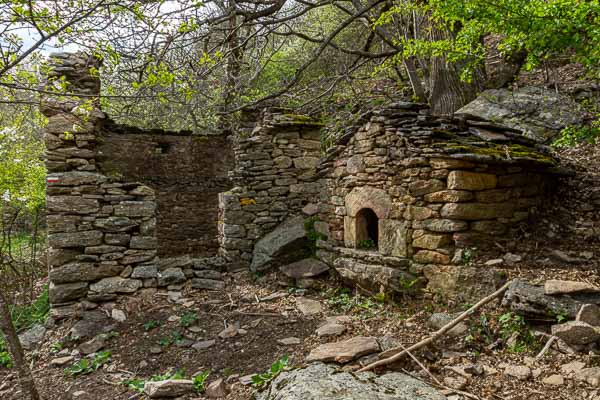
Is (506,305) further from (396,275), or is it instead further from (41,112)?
(41,112)

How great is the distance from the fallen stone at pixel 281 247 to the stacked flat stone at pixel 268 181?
198mm

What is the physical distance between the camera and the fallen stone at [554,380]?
249 centimetres

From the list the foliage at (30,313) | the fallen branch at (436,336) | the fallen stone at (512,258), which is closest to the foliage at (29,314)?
the foliage at (30,313)

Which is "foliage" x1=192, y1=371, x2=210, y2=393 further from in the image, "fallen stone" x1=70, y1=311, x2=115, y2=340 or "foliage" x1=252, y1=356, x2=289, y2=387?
"fallen stone" x1=70, y1=311, x2=115, y2=340

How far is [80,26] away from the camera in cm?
390

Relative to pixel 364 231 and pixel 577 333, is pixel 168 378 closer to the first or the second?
pixel 364 231

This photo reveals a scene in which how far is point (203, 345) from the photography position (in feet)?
12.9

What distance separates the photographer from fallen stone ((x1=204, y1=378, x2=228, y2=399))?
114 inches

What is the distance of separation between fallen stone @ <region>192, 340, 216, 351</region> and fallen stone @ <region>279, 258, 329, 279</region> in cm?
175

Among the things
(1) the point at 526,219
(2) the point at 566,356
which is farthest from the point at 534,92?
(2) the point at 566,356

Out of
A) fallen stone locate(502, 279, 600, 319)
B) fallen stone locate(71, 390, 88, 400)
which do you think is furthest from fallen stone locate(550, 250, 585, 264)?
fallen stone locate(71, 390, 88, 400)

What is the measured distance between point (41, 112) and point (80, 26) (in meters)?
1.38

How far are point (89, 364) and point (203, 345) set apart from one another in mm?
1189

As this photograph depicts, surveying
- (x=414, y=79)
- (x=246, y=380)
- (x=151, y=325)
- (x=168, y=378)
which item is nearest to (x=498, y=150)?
(x=246, y=380)
